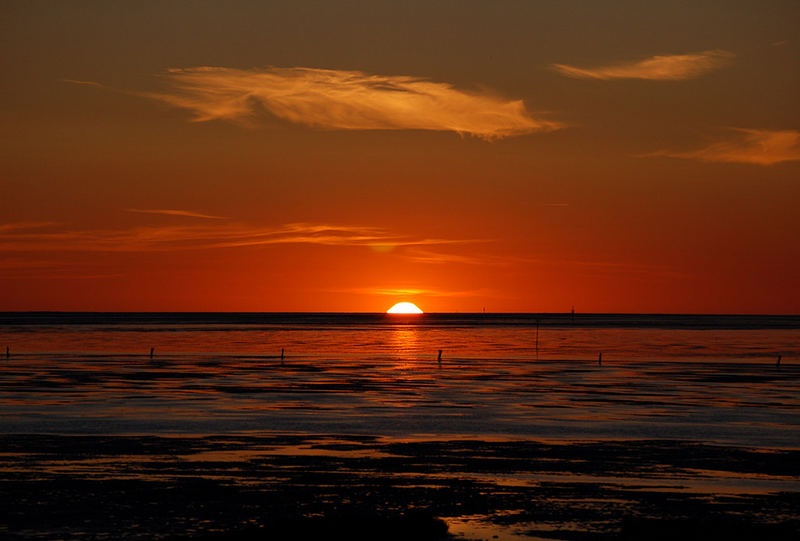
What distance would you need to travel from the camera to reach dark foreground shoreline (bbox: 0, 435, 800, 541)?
1661 centimetres

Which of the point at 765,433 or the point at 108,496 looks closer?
the point at 108,496

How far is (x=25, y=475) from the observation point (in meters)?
21.5

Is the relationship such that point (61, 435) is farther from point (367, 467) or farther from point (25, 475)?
point (367, 467)

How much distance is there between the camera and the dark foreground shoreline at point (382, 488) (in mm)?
16609

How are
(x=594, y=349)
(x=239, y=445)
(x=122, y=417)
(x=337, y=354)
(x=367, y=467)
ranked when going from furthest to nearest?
1. (x=594, y=349)
2. (x=337, y=354)
3. (x=122, y=417)
4. (x=239, y=445)
5. (x=367, y=467)

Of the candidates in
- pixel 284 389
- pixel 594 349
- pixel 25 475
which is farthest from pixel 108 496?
pixel 594 349

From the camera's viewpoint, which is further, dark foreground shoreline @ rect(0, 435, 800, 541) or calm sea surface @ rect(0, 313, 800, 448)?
calm sea surface @ rect(0, 313, 800, 448)

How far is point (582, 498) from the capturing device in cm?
1944

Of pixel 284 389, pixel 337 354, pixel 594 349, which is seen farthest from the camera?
pixel 594 349

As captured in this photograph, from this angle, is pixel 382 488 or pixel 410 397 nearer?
pixel 382 488

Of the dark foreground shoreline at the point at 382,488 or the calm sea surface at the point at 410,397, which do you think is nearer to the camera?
the dark foreground shoreline at the point at 382,488

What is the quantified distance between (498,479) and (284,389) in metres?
27.7

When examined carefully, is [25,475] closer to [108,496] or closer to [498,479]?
[108,496]

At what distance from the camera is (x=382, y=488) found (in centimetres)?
2038
